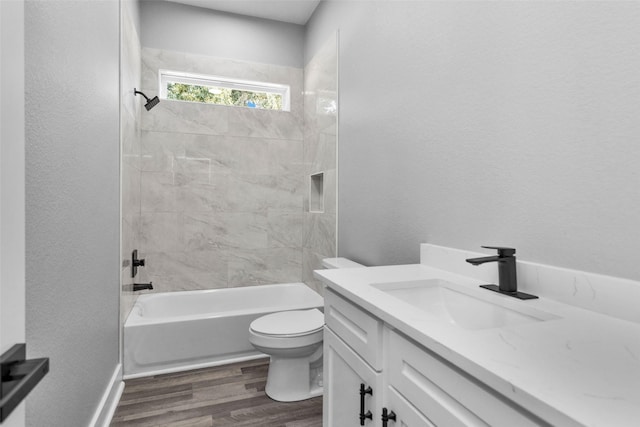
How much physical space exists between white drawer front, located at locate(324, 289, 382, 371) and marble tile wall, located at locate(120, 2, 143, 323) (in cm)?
154

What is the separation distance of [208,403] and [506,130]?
Answer: 2.05m

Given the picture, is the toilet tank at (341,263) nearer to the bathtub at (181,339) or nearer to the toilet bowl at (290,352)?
the toilet bowl at (290,352)

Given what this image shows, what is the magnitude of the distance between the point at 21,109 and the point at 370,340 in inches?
37.7

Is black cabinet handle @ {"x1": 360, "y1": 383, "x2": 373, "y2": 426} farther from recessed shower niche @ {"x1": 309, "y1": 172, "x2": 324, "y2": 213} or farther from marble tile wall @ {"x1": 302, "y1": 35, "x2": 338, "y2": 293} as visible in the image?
recessed shower niche @ {"x1": 309, "y1": 172, "x2": 324, "y2": 213}

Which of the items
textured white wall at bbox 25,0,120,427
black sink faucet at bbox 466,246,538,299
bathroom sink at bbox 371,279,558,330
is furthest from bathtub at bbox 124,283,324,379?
black sink faucet at bbox 466,246,538,299

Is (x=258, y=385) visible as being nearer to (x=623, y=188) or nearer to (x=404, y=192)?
(x=404, y=192)

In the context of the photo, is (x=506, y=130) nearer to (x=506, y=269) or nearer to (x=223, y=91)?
(x=506, y=269)

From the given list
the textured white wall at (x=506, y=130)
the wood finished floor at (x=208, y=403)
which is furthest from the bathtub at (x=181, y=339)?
the textured white wall at (x=506, y=130)

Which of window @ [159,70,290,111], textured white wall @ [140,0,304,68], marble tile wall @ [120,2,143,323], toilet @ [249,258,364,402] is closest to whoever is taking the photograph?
toilet @ [249,258,364,402]

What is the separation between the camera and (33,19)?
96cm

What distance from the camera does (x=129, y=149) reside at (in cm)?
233

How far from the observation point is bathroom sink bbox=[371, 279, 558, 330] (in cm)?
98

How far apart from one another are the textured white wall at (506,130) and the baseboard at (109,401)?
1.62 meters

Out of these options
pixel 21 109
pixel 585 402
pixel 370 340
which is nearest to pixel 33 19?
pixel 21 109
